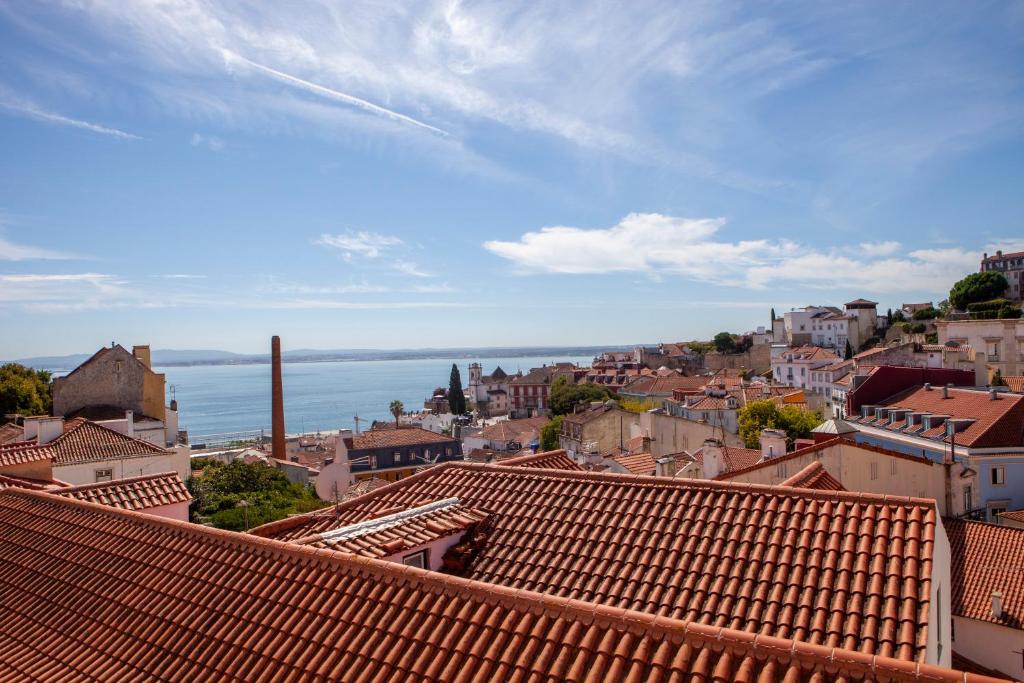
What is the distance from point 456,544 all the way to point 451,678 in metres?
3.34

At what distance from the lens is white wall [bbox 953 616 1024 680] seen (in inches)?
515

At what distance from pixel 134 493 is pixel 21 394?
127 ft

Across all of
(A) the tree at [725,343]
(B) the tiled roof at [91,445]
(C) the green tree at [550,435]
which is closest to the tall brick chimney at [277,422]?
(C) the green tree at [550,435]

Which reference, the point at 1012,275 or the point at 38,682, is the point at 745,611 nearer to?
the point at 38,682

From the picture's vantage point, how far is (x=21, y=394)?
40031mm

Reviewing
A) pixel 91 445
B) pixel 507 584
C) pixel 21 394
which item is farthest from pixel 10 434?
pixel 507 584

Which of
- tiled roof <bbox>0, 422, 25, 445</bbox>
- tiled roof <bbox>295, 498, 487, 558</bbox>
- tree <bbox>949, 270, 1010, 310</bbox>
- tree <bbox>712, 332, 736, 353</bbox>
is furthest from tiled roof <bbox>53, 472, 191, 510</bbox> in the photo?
tree <bbox>712, 332, 736, 353</bbox>

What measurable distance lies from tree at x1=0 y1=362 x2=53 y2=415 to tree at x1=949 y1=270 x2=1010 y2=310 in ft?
267

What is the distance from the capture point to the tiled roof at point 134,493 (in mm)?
9156

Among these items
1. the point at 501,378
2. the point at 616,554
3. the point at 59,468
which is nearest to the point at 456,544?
the point at 616,554

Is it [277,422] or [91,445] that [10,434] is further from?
[277,422]

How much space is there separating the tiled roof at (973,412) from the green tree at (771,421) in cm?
790

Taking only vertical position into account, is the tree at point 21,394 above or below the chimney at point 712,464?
above

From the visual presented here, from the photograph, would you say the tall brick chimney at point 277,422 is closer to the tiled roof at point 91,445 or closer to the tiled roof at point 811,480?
the tiled roof at point 91,445
